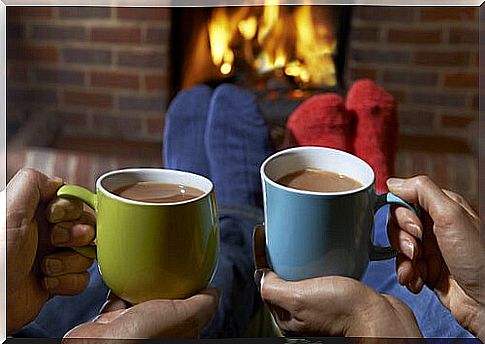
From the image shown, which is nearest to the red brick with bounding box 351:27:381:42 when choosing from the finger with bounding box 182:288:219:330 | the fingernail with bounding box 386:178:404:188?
the fingernail with bounding box 386:178:404:188

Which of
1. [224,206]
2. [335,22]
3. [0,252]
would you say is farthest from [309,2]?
[0,252]

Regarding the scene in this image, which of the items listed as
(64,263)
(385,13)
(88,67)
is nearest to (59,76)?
(88,67)

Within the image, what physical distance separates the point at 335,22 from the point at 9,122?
24cm

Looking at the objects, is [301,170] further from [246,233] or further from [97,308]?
[97,308]

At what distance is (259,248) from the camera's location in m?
0.55

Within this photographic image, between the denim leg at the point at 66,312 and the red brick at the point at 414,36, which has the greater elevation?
the red brick at the point at 414,36

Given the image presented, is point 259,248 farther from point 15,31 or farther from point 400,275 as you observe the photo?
point 15,31

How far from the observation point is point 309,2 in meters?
0.54

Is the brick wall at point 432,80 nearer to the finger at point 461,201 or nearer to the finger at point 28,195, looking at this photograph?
the finger at point 461,201

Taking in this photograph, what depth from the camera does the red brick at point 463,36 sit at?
21.7 inches

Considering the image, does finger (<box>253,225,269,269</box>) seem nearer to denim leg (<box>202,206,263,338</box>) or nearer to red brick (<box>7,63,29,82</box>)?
denim leg (<box>202,206,263,338</box>)

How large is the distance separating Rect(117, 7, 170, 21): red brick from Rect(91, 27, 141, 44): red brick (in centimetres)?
1

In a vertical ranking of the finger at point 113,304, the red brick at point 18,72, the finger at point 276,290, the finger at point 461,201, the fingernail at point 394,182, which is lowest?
the finger at point 113,304

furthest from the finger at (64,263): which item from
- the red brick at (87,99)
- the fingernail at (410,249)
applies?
the fingernail at (410,249)
